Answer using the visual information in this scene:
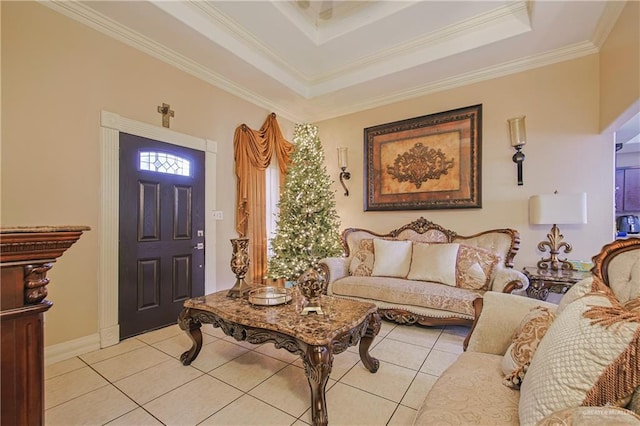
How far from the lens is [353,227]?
453 centimetres

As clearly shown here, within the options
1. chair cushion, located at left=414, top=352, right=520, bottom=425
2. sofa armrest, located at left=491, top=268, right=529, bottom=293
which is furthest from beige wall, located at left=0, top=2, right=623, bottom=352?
chair cushion, located at left=414, top=352, right=520, bottom=425

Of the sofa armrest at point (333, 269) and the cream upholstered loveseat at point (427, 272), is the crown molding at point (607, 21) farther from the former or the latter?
the sofa armrest at point (333, 269)

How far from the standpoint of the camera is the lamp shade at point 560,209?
8.84 ft

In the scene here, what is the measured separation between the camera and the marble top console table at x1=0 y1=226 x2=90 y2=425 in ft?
2.37

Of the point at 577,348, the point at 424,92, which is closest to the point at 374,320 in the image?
the point at 577,348

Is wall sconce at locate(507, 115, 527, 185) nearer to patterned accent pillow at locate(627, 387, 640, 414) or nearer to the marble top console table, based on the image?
Result: patterned accent pillow at locate(627, 387, 640, 414)

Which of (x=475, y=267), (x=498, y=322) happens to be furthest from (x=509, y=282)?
(x=498, y=322)

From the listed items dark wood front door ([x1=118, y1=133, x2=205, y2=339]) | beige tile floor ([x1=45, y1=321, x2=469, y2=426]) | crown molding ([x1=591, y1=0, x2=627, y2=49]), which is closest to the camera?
beige tile floor ([x1=45, y1=321, x2=469, y2=426])

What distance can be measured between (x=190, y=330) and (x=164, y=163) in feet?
6.15

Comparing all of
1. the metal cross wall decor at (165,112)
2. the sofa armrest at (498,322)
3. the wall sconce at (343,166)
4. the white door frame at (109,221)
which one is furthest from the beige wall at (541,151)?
the white door frame at (109,221)

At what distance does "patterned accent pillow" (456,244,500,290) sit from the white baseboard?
3.54 meters

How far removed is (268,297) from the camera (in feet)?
6.82

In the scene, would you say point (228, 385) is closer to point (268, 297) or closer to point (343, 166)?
point (268, 297)

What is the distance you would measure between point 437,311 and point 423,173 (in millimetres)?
1937
